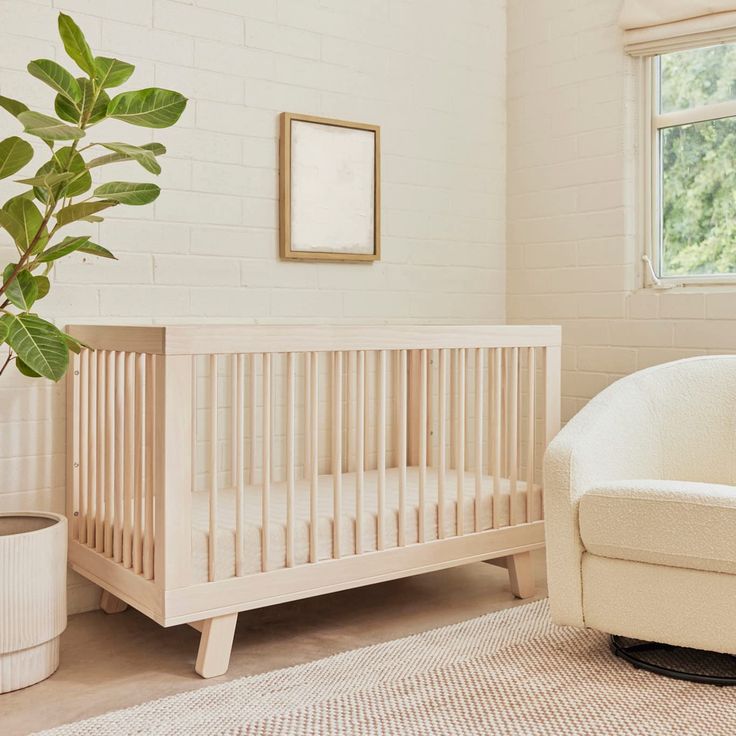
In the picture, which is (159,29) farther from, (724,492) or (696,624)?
(696,624)

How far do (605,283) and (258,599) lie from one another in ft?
5.88

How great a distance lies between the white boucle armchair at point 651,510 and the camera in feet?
6.36

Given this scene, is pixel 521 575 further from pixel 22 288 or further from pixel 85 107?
pixel 85 107

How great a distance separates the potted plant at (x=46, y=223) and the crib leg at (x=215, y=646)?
1.11 ft

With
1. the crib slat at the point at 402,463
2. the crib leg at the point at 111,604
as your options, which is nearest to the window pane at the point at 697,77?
the crib slat at the point at 402,463

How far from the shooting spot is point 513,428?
2637 millimetres

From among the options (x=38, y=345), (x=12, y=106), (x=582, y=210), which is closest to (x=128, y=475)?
(x=38, y=345)

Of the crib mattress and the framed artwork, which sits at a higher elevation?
the framed artwork

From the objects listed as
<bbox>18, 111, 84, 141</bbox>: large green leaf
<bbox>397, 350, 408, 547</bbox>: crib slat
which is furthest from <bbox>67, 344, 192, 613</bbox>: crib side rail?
<bbox>397, 350, 408, 547</bbox>: crib slat

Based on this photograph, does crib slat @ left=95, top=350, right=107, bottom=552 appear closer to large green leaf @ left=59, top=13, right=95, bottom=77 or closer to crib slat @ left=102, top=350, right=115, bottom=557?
crib slat @ left=102, top=350, right=115, bottom=557

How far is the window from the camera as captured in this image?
2.96 meters

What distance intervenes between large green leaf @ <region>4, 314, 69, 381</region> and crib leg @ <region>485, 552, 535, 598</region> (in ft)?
4.84

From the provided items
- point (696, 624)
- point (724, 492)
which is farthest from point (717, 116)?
point (696, 624)

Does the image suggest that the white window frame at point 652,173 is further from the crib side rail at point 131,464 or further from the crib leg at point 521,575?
Result: the crib side rail at point 131,464
